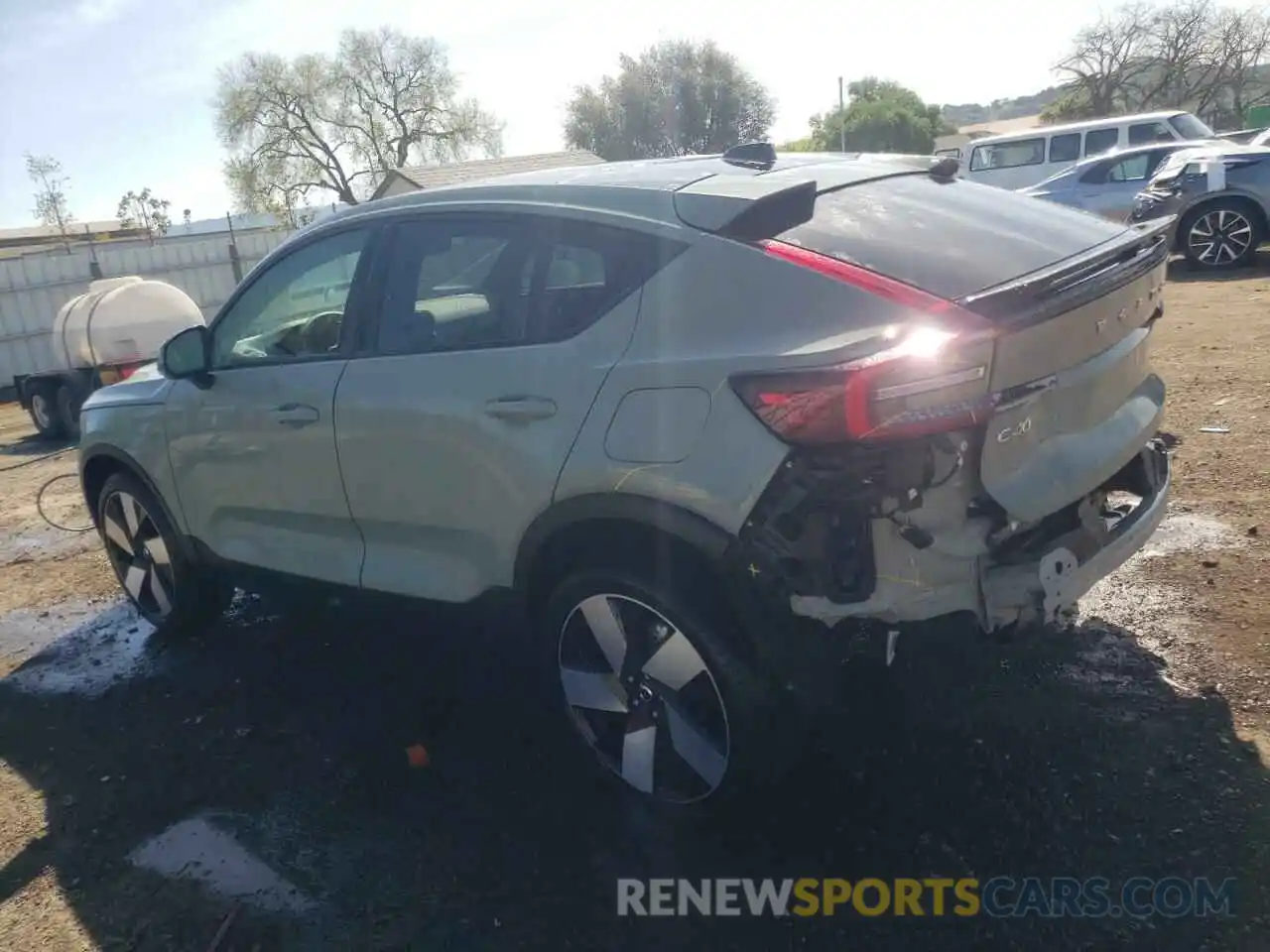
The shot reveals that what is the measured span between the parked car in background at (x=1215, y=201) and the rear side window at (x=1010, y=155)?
259 inches

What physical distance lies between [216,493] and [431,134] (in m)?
48.9

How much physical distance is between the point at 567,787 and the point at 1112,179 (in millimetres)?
14507

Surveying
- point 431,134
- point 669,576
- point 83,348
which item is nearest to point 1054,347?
point 669,576

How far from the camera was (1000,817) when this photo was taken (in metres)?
2.87

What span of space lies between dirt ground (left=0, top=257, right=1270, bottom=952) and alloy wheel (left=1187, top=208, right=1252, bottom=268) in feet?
28.8

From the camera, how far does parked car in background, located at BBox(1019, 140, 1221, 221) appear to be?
1454cm

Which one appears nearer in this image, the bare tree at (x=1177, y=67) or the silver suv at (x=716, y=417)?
the silver suv at (x=716, y=417)

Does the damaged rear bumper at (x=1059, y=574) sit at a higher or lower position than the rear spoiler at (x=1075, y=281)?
lower

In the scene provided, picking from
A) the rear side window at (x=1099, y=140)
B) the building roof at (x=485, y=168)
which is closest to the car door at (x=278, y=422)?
the rear side window at (x=1099, y=140)

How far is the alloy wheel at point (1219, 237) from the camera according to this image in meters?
11.9

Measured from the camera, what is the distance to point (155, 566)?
4.85m

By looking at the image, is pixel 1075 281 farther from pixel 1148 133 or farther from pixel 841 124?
pixel 841 124

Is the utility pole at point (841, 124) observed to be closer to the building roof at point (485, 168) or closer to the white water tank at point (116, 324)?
the building roof at point (485, 168)

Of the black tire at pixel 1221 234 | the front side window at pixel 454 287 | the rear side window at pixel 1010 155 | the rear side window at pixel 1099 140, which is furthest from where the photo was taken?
the rear side window at pixel 1010 155
